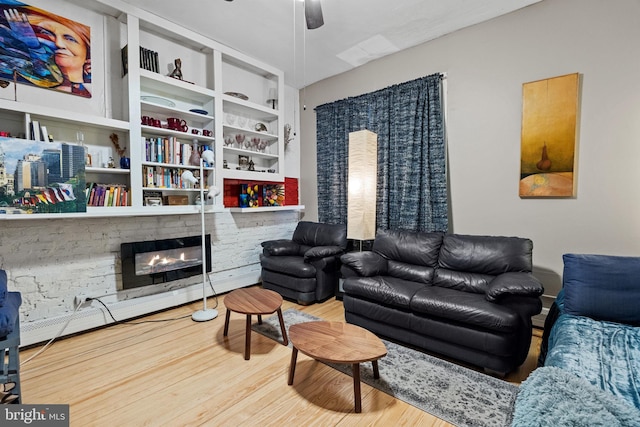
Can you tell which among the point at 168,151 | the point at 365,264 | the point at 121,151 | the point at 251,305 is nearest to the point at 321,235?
the point at 365,264

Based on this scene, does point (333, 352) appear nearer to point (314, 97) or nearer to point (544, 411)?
point (544, 411)

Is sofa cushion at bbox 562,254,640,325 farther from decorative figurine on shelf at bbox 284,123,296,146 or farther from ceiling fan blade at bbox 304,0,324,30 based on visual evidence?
decorative figurine on shelf at bbox 284,123,296,146

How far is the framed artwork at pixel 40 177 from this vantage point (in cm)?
215

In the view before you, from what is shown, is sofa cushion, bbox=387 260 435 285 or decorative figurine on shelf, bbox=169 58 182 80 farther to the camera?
decorative figurine on shelf, bbox=169 58 182 80

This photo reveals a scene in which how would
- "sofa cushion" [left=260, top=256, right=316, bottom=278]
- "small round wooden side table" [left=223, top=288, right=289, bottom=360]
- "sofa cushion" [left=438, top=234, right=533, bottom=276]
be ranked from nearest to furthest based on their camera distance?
"small round wooden side table" [left=223, top=288, right=289, bottom=360] → "sofa cushion" [left=438, top=234, right=533, bottom=276] → "sofa cushion" [left=260, top=256, right=316, bottom=278]

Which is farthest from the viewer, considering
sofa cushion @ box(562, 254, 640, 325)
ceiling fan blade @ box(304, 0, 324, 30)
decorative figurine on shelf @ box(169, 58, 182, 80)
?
decorative figurine on shelf @ box(169, 58, 182, 80)

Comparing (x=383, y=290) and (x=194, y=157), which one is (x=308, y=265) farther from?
(x=194, y=157)

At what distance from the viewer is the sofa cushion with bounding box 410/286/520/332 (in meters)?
1.94

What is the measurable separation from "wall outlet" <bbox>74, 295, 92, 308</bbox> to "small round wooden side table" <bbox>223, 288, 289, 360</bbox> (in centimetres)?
138

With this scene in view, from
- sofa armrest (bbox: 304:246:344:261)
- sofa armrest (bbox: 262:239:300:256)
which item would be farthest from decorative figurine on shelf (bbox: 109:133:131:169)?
sofa armrest (bbox: 304:246:344:261)

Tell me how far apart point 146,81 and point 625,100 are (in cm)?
444

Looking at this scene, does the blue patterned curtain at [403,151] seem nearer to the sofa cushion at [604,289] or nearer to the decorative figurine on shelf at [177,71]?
the sofa cushion at [604,289]

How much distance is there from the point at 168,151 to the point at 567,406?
3.63 metres

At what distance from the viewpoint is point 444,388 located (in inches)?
73.8
